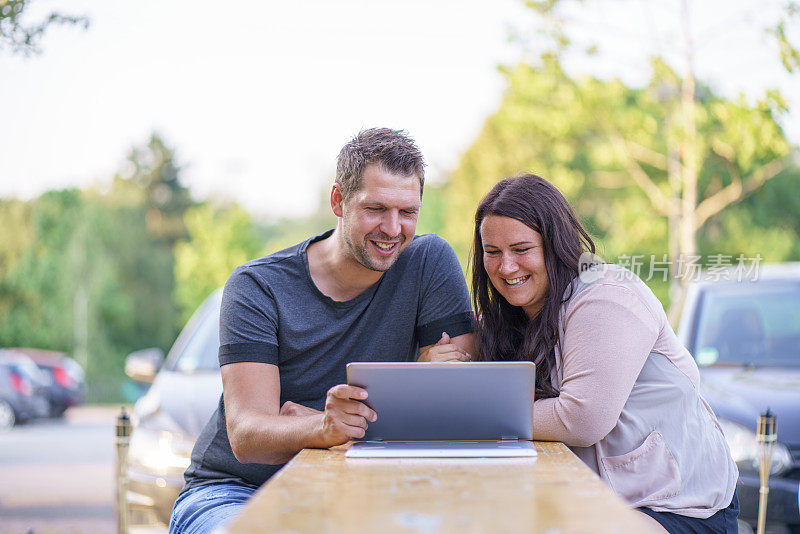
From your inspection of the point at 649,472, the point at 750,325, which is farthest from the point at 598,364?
the point at 750,325

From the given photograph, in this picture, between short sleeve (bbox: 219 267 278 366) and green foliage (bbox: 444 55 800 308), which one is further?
green foliage (bbox: 444 55 800 308)

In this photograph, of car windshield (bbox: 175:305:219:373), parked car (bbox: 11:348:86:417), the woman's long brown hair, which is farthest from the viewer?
parked car (bbox: 11:348:86:417)

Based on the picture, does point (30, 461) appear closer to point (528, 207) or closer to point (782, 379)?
point (782, 379)

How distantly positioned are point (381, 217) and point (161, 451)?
2.65 m

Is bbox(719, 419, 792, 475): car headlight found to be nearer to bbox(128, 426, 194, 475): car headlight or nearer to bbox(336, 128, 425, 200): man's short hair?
bbox(336, 128, 425, 200): man's short hair

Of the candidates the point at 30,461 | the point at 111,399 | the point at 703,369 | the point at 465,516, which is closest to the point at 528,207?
the point at 465,516

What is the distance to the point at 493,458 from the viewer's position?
244 centimetres

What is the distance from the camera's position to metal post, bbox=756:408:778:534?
435cm

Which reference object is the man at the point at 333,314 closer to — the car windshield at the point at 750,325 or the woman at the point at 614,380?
the woman at the point at 614,380

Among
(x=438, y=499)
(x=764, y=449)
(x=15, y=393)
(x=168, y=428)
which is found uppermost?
(x=438, y=499)

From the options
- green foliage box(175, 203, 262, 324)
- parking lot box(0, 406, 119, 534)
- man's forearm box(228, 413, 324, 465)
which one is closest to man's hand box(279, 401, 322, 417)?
man's forearm box(228, 413, 324, 465)

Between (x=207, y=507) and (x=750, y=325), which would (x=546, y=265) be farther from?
(x=750, y=325)

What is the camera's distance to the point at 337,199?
3566 millimetres

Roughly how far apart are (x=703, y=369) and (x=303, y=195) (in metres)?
53.4
